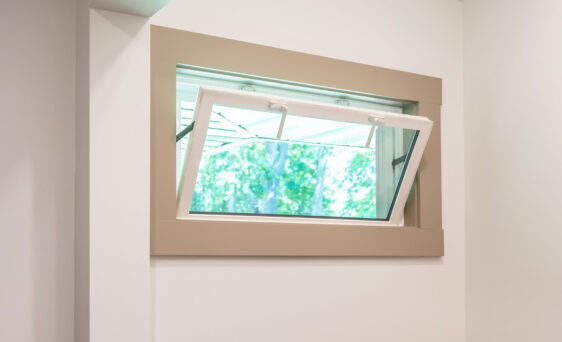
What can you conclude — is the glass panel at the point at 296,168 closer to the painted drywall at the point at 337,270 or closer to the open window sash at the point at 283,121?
the open window sash at the point at 283,121

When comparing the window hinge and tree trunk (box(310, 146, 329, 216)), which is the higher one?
the window hinge

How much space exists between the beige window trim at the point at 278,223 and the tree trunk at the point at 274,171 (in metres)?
0.13

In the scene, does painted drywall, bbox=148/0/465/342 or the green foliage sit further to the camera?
the green foliage

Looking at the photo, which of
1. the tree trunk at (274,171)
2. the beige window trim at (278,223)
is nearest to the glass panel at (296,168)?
the tree trunk at (274,171)

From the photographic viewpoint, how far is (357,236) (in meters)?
2.85

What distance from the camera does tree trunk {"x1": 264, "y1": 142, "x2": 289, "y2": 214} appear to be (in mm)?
2725

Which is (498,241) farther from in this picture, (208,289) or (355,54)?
(208,289)

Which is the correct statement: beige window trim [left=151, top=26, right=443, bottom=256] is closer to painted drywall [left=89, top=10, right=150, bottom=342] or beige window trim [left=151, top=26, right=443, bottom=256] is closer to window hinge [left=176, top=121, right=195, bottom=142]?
window hinge [left=176, top=121, right=195, bottom=142]

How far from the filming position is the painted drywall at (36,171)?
7.16 feet

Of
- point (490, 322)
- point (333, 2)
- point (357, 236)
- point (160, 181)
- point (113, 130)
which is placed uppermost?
point (333, 2)

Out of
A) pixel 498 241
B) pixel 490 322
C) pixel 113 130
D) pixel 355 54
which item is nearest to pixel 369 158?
pixel 355 54

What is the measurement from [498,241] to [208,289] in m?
1.45

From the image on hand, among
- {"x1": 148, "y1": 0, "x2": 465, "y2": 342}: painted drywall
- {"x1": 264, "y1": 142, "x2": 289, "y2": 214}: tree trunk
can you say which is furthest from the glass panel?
{"x1": 148, "y1": 0, "x2": 465, "y2": 342}: painted drywall

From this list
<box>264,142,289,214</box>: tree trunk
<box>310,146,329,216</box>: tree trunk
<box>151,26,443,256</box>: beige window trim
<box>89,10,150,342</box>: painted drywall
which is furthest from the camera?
<box>310,146,329,216</box>: tree trunk
